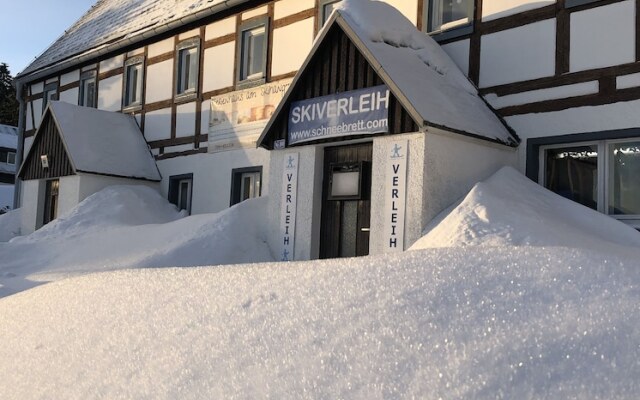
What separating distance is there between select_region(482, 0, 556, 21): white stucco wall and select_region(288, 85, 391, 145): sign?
211cm

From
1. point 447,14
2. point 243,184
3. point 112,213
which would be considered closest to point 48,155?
point 112,213

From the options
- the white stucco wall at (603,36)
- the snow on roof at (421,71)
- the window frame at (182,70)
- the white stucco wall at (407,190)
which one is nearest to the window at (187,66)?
the window frame at (182,70)

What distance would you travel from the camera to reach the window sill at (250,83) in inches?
500

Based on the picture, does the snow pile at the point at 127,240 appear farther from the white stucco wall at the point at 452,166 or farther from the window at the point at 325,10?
the window at the point at 325,10

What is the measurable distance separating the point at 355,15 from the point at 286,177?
2.53 meters

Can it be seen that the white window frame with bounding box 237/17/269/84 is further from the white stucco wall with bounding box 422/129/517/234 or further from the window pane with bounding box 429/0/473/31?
the white stucco wall with bounding box 422/129/517/234

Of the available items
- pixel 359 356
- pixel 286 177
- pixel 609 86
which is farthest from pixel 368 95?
pixel 359 356

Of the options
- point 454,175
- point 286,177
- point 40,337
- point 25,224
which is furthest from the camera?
point 25,224

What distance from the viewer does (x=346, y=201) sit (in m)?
9.20

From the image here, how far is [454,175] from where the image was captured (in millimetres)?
8305

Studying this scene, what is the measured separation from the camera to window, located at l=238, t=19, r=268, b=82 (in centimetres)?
1297

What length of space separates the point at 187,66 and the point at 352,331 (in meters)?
12.8

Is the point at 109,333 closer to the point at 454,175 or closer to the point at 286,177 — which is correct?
the point at 454,175

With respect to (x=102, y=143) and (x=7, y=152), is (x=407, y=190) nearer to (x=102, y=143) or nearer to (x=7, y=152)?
Result: (x=102, y=143)
